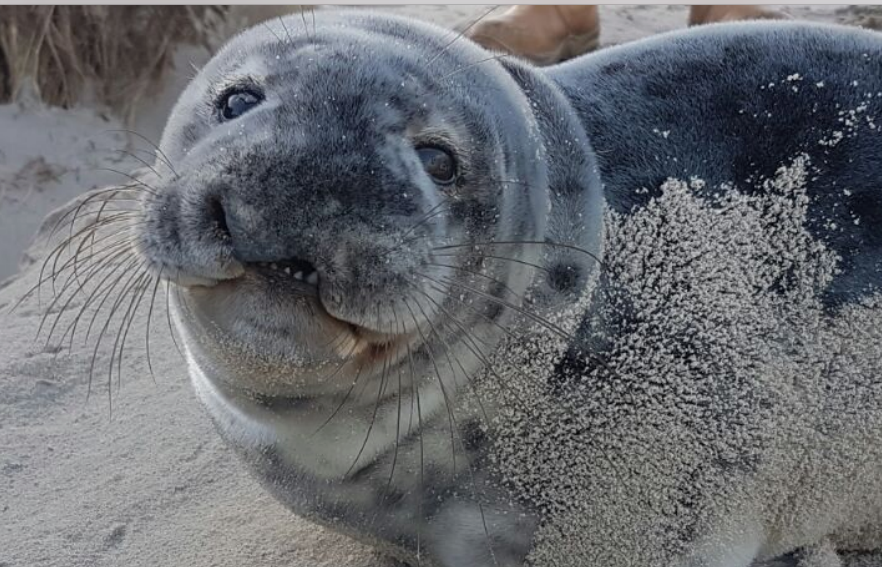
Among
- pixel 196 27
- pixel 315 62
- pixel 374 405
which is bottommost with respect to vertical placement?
pixel 196 27

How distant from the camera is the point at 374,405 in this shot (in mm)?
1778

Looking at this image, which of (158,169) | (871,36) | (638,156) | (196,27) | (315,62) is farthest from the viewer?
(196,27)

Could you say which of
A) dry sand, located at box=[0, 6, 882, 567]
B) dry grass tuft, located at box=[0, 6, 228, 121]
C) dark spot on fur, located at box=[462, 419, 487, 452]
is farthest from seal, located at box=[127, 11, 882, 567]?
dry grass tuft, located at box=[0, 6, 228, 121]

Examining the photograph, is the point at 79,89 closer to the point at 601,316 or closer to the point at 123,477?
the point at 123,477

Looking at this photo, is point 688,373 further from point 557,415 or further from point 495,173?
point 495,173

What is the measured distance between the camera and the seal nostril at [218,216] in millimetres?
1450

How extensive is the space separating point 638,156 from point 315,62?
0.58 metres

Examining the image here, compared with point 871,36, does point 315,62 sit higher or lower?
higher

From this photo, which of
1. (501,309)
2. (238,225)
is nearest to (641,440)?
(501,309)

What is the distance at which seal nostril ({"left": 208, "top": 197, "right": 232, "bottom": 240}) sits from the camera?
4.76 feet

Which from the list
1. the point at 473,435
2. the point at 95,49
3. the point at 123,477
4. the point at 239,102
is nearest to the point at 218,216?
the point at 239,102

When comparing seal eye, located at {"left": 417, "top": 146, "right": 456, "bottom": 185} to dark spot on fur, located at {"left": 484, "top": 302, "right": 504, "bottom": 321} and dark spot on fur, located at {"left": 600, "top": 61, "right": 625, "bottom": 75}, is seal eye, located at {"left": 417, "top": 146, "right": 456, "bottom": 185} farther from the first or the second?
dark spot on fur, located at {"left": 600, "top": 61, "right": 625, "bottom": 75}

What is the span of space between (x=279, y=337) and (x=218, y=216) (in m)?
0.17

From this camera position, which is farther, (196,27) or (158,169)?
(196,27)
